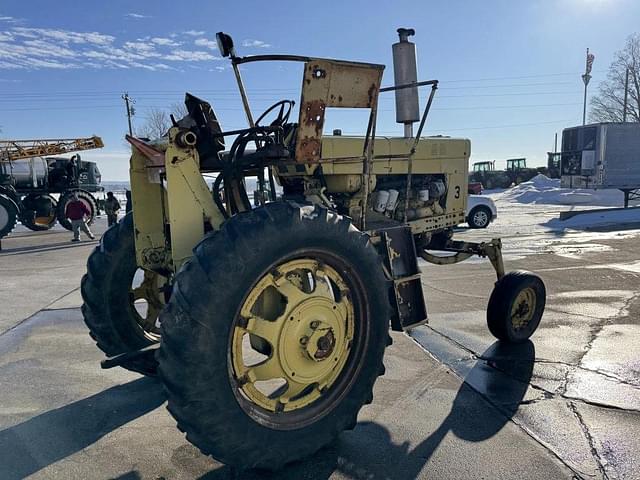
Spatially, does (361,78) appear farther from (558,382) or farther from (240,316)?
(558,382)

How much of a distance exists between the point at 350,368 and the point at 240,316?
2.78 ft

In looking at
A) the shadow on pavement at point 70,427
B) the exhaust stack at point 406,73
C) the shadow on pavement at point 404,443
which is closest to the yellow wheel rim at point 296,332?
the shadow on pavement at point 404,443

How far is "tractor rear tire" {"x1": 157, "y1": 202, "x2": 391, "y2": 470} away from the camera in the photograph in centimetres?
240

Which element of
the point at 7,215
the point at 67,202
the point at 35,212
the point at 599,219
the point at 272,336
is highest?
the point at 67,202

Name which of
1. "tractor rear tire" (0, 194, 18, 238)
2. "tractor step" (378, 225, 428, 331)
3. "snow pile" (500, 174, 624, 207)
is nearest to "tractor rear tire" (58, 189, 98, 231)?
"tractor rear tire" (0, 194, 18, 238)

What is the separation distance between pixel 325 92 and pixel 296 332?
5.02 feet

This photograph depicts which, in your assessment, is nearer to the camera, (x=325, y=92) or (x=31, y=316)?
(x=325, y=92)

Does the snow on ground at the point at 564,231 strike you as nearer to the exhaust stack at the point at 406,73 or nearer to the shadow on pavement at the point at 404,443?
the exhaust stack at the point at 406,73

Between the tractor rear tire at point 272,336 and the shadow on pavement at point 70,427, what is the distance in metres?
1.18

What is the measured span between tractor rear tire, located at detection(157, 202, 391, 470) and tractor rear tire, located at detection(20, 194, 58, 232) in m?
18.6

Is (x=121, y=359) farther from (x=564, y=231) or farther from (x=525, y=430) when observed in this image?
(x=564, y=231)

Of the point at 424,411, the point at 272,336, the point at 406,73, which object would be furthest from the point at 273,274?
the point at 406,73

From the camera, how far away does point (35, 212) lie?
18641 mm

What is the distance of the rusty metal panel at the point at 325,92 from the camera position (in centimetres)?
313
